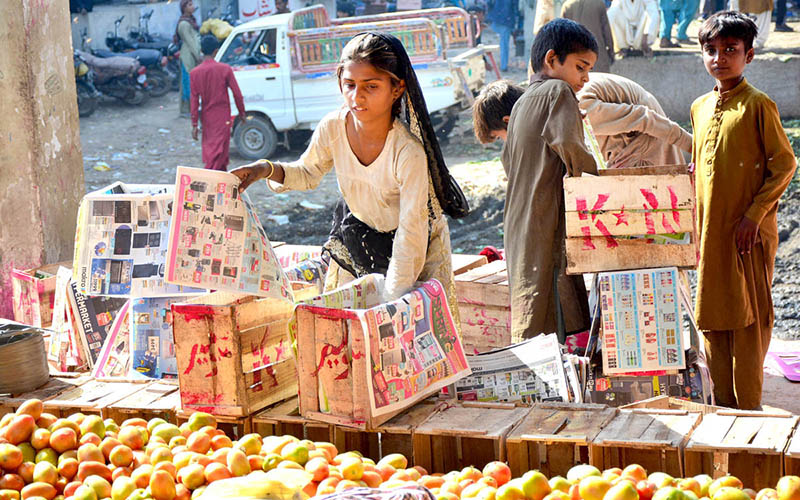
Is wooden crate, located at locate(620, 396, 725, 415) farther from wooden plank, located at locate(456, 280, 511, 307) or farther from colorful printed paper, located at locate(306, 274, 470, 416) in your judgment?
wooden plank, located at locate(456, 280, 511, 307)

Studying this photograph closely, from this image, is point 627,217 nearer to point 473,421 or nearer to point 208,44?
point 473,421

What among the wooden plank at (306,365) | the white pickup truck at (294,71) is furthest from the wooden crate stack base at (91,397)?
the white pickup truck at (294,71)

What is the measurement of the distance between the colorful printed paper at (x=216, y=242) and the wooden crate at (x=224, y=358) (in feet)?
0.27

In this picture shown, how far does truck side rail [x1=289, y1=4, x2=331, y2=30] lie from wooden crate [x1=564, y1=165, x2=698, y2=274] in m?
9.51

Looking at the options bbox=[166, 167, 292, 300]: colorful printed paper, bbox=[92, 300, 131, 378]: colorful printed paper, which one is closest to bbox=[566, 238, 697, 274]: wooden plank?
bbox=[166, 167, 292, 300]: colorful printed paper

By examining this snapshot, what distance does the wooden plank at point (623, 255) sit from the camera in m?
3.43

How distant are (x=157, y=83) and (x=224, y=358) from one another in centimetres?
1283

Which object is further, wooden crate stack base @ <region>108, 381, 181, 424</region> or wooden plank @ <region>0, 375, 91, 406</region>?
wooden plank @ <region>0, 375, 91, 406</region>

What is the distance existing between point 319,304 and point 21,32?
122 inches

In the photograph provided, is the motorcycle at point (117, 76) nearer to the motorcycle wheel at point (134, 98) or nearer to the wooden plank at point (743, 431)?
the motorcycle wheel at point (134, 98)

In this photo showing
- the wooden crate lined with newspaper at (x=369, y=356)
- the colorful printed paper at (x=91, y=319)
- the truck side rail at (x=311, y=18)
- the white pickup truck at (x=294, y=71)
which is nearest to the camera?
the wooden crate lined with newspaper at (x=369, y=356)

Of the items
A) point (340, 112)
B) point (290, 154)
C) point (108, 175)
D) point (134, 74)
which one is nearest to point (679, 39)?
point (290, 154)

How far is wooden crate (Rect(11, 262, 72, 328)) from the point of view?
14.5ft

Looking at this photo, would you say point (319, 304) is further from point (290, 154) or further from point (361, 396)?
point (290, 154)
